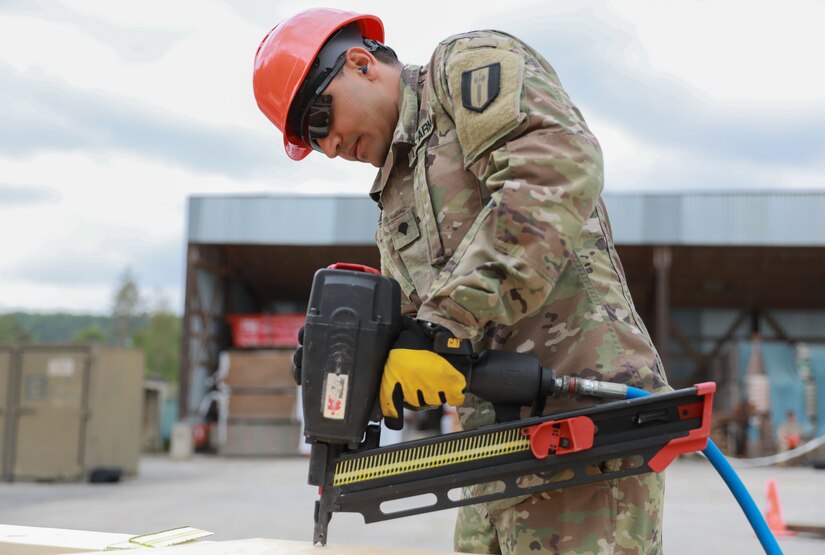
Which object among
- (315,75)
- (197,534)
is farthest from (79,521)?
(315,75)

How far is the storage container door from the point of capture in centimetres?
1003

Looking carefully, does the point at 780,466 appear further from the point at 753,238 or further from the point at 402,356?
the point at 402,356

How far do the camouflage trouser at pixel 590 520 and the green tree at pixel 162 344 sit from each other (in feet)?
156

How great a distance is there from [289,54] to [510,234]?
73 cm

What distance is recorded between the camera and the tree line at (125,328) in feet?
164

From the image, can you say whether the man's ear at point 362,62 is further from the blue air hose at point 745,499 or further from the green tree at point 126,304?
the green tree at point 126,304

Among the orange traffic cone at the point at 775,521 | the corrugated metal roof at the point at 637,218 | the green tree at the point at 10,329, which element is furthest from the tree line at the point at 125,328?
the orange traffic cone at the point at 775,521

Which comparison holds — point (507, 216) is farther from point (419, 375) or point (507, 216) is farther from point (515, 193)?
point (419, 375)

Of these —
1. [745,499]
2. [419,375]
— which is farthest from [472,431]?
[745,499]

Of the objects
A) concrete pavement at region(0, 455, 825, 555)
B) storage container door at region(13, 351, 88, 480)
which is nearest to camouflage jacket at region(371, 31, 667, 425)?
concrete pavement at region(0, 455, 825, 555)

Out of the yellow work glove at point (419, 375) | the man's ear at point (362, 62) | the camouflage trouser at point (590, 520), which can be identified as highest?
the man's ear at point (362, 62)

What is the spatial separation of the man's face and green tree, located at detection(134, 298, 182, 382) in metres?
47.3

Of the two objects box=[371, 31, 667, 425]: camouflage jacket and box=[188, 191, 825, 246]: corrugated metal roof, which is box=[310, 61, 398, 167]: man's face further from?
box=[188, 191, 825, 246]: corrugated metal roof

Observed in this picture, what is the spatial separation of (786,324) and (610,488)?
24139mm
